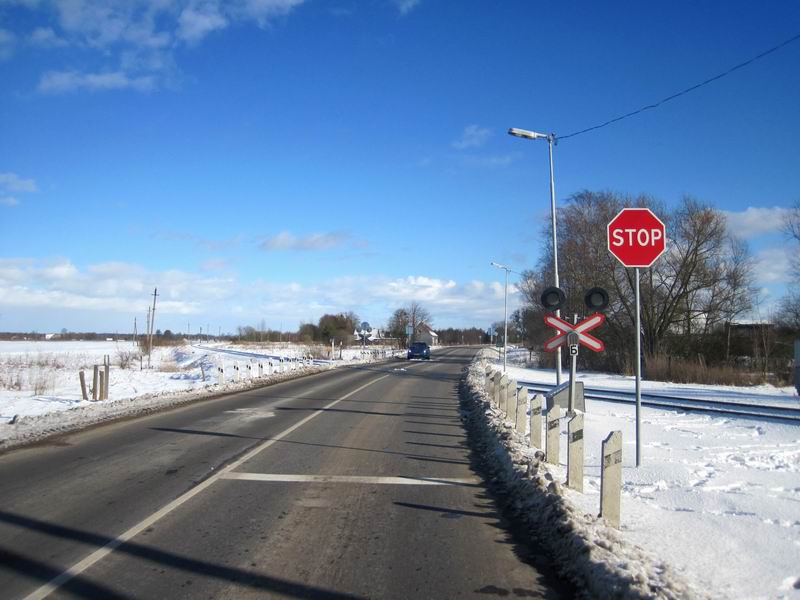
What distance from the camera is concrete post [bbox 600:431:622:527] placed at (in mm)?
5762

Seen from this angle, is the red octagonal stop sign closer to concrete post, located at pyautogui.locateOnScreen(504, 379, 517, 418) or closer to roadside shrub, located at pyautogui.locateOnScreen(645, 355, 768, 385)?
concrete post, located at pyautogui.locateOnScreen(504, 379, 517, 418)

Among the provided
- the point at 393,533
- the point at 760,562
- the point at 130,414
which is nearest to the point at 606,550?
the point at 760,562

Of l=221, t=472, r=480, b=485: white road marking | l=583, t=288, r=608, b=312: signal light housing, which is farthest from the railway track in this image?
l=221, t=472, r=480, b=485: white road marking

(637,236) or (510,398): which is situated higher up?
(637,236)

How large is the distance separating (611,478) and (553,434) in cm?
261

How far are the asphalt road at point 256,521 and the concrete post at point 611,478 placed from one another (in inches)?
39.6

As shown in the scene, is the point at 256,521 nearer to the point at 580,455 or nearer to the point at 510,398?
the point at 580,455

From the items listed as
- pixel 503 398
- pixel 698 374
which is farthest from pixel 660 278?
pixel 503 398

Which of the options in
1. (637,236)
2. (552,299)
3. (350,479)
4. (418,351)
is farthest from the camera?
(418,351)

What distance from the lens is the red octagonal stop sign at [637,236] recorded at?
28.8 feet

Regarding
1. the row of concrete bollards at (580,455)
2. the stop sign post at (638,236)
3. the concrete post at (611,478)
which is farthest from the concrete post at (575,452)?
the stop sign post at (638,236)

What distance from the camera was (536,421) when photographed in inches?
401

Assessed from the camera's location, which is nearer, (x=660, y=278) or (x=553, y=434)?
(x=553, y=434)

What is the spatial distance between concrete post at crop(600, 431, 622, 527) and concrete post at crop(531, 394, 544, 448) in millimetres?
4210
